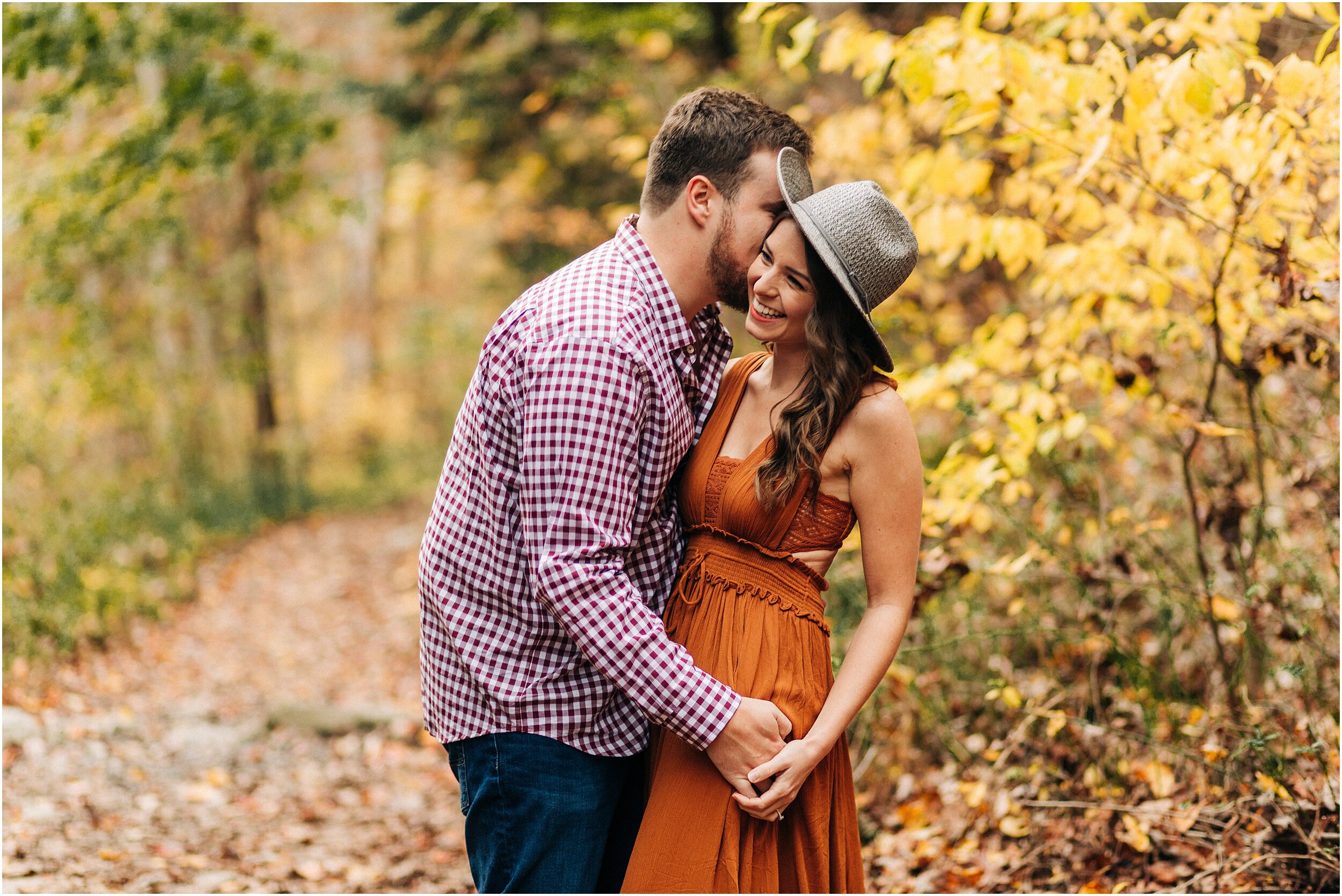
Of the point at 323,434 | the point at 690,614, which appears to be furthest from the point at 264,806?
the point at 323,434

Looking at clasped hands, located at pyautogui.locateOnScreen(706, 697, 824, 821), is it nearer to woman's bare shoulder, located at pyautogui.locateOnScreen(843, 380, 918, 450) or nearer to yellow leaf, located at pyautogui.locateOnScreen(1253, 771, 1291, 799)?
woman's bare shoulder, located at pyautogui.locateOnScreen(843, 380, 918, 450)

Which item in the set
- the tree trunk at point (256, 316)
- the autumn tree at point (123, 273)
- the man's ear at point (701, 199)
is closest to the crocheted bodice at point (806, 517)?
the man's ear at point (701, 199)

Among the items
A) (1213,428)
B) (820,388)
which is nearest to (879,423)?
(820,388)

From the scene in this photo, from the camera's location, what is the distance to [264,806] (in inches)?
187

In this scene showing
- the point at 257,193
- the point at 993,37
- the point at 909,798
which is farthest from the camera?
the point at 257,193

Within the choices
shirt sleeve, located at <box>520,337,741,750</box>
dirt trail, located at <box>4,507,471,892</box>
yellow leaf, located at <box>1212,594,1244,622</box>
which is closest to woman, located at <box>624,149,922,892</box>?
shirt sleeve, located at <box>520,337,741,750</box>

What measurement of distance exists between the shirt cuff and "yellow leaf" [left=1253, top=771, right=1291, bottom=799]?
1.86m

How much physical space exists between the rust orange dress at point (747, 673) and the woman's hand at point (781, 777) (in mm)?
58

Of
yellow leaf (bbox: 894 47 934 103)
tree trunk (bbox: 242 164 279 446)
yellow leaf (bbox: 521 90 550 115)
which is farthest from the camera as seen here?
tree trunk (bbox: 242 164 279 446)

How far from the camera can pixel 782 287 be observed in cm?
223

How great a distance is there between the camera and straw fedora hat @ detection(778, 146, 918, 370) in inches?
84.0

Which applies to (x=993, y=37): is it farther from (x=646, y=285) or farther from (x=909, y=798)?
(x=909, y=798)

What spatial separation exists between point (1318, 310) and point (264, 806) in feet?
15.5

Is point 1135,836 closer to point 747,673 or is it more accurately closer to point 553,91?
point 747,673
